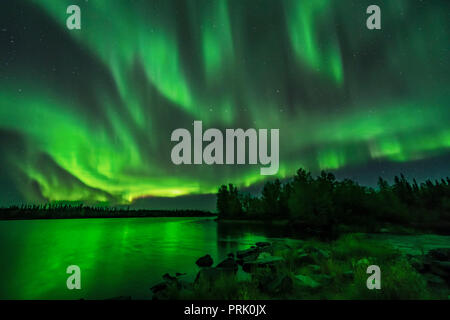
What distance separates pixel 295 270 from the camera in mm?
11531

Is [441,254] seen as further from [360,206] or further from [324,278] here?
[360,206]

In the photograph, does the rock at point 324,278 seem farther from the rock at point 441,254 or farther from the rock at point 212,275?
the rock at point 441,254

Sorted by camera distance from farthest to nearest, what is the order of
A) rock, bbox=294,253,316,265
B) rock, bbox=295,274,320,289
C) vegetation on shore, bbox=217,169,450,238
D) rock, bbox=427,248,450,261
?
1. vegetation on shore, bbox=217,169,450,238
2. rock, bbox=427,248,450,261
3. rock, bbox=294,253,316,265
4. rock, bbox=295,274,320,289

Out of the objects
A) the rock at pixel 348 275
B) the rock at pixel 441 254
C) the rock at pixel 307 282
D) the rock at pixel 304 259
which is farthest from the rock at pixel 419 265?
the rock at pixel 307 282

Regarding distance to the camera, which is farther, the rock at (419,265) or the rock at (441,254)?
the rock at (441,254)

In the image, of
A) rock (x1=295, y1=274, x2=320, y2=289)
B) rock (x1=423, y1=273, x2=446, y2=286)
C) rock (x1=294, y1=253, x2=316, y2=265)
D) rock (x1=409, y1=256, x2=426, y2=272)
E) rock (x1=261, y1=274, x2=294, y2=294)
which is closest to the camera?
rock (x1=261, y1=274, x2=294, y2=294)

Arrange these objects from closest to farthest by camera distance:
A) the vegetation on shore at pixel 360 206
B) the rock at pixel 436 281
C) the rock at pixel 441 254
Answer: the rock at pixel 436 281
the rock at pixel 441 254
the vegetation on shore at pixel 360 206

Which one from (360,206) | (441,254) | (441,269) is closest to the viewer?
(441,269)

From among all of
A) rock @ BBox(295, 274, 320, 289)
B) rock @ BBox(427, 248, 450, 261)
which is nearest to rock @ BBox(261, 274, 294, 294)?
rock @ BBox(295, 274, 320, 289)

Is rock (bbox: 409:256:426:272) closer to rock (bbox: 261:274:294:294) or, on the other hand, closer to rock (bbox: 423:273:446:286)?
rock (bbox: 423:273:446:286)

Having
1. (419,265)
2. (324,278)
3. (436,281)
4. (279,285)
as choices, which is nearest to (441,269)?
(419,265)
